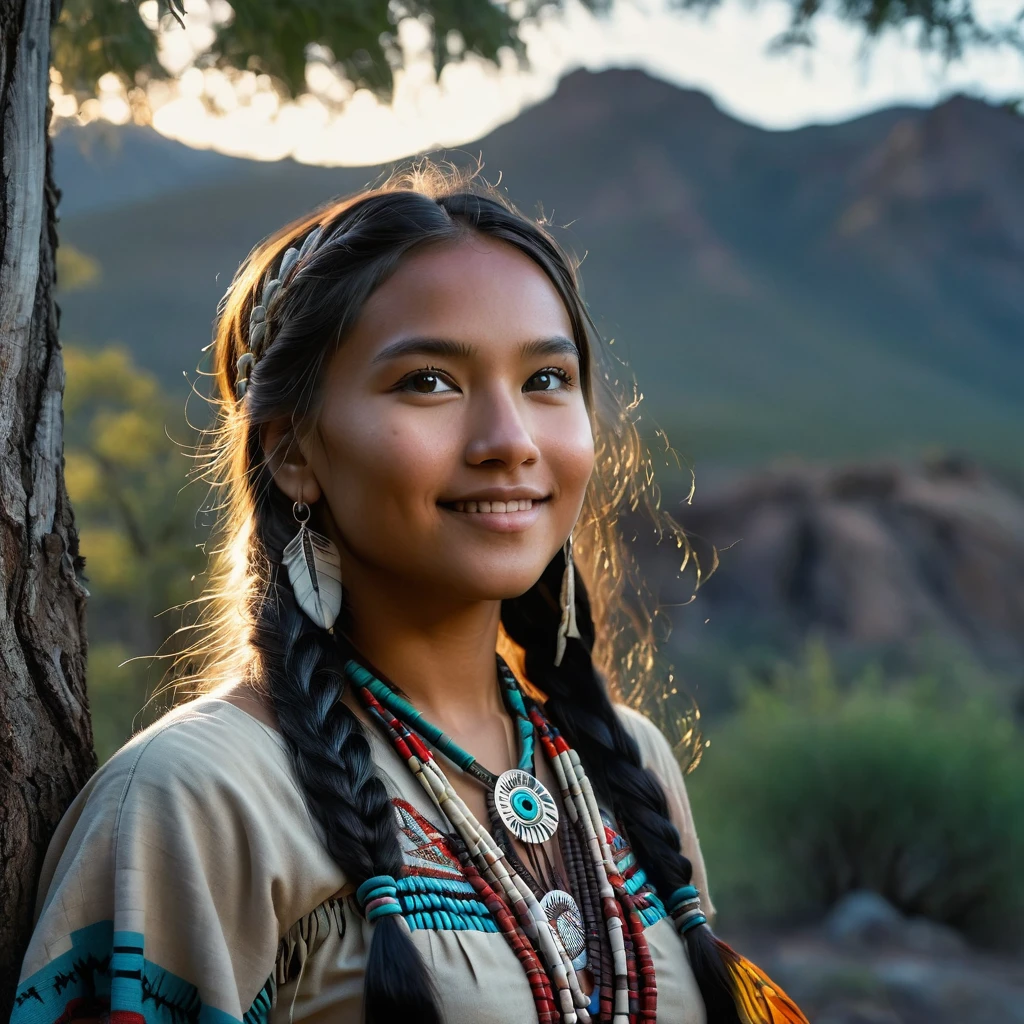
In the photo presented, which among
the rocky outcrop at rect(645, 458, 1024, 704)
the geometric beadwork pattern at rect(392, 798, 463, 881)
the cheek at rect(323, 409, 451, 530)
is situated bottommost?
the rocky outcrop at rect(645, 458, 1024, 704)

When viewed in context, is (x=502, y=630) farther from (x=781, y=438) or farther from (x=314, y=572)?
(x=781, y=438)

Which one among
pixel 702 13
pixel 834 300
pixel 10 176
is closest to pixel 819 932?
pixel 702 13

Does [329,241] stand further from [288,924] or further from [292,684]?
[288,924]

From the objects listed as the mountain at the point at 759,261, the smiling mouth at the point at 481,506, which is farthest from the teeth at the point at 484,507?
the mountain at the point at 759,261

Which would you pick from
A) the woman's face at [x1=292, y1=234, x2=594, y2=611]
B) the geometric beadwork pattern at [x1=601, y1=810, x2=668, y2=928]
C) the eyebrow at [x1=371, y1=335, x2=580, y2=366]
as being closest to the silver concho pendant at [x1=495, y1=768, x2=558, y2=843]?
the geometric beadwork pattern at [x1=601, y1=810, x2=668, y2=928]

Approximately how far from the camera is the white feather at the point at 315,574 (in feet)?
5.93

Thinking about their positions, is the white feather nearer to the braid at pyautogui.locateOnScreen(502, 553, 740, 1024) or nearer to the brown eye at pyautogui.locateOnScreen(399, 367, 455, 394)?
the brown eye at pyautogui.locateOnScreen(399, 367, 455, 394)

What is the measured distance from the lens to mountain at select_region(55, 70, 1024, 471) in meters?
31.2

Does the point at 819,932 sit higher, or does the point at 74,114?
the point at 74,114

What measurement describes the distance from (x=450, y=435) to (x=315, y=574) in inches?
11.4

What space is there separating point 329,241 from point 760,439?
28450 mm

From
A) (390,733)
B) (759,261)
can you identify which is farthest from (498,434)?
(759,261)

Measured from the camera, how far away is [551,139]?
165 feet

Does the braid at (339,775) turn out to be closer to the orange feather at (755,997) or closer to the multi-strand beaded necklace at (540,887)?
the multi-strand beaded necklace at (540,887)
